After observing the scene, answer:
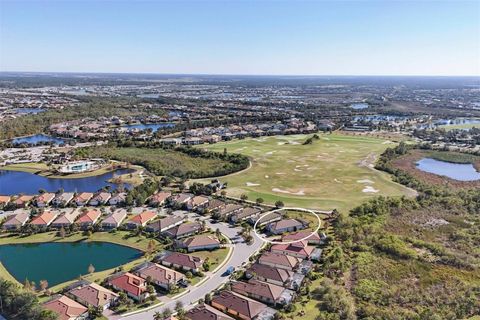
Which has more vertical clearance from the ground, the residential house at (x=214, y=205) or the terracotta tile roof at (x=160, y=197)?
the terracotta tile roof at (x=160, y=197)

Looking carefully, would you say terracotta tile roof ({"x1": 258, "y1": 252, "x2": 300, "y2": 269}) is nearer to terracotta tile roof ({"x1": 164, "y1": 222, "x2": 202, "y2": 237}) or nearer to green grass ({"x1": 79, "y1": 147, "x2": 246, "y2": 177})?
terracotta tile roof ({"x1": 164, "y1": 222, "x2": 202, "y2": 237})

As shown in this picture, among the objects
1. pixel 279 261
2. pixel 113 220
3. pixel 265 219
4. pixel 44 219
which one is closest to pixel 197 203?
pixel 265 219

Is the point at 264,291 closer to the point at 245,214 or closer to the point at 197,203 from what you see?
the point at 245,214

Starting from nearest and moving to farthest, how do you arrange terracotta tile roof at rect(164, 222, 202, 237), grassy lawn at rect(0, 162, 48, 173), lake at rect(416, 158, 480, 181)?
terracotta tile roof at rect(164, 222, 202, 237), lake at rect(416, 158, 480, 181), grassy lawn at rect(0, 162, 48, 173)

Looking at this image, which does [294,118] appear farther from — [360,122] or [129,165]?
[129,165]

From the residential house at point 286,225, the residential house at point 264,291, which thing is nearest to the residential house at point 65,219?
the residential house at point 286,225

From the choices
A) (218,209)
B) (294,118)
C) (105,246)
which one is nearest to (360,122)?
(294,118)

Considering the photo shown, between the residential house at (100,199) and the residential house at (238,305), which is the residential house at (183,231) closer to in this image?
the residential house at (238,305)

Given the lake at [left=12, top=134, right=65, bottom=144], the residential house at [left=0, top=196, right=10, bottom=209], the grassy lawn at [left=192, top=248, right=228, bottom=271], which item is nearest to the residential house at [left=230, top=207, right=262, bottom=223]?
the grassy lawn at [left=192, top=248, right=228, bottom=271]
